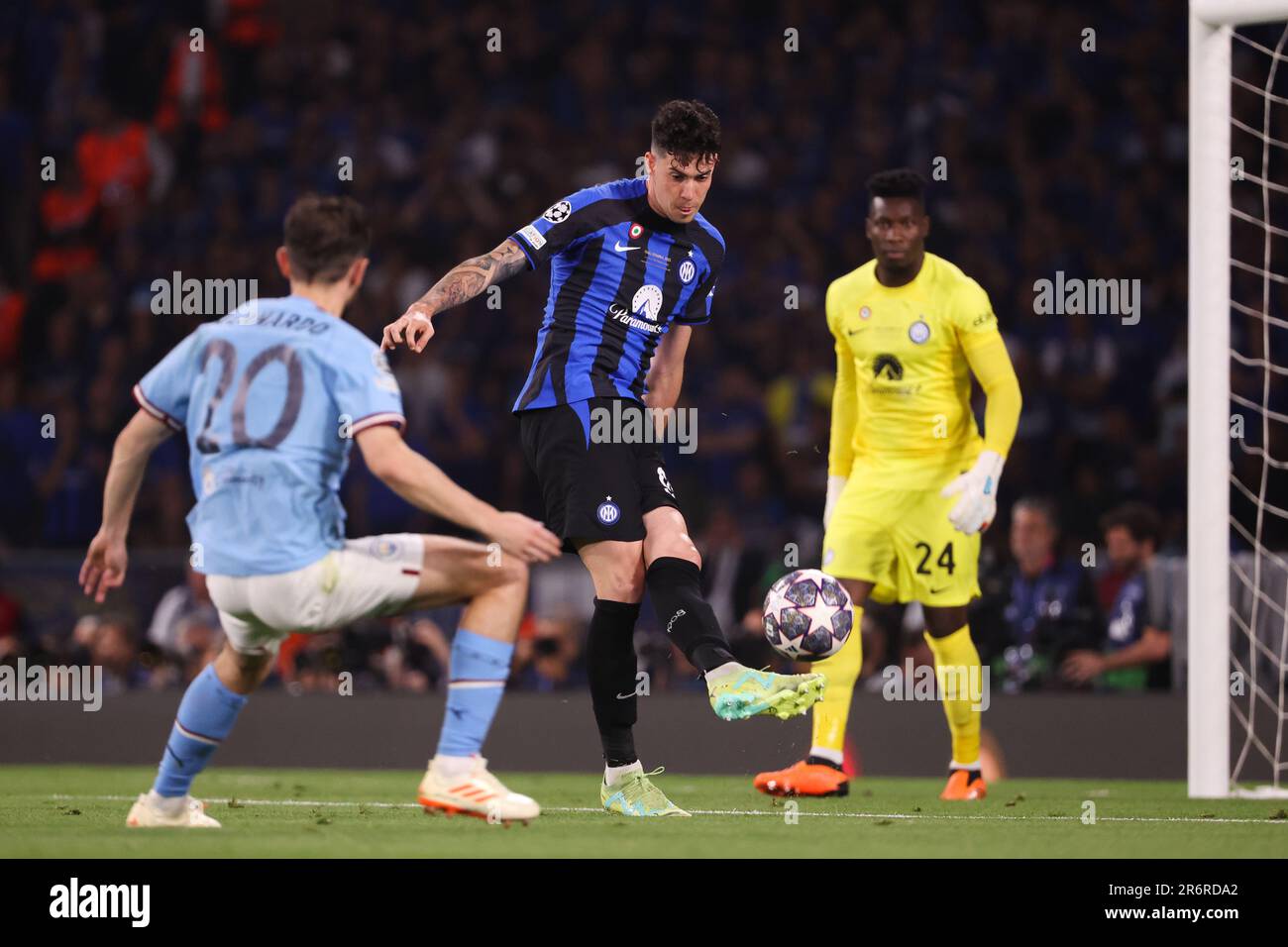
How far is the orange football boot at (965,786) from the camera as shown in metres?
7.29

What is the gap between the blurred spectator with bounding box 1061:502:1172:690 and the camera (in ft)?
30.7

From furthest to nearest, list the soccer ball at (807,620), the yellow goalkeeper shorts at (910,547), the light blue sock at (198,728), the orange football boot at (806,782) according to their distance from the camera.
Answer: the yellow goalkeeper shorts at (910,547), the orange football boot at (806,782), the soccer ball at (807,620), the light blue sock at (198,728)

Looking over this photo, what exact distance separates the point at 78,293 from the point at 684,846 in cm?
956

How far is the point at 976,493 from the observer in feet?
22.7

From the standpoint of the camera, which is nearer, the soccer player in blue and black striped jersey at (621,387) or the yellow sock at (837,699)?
the soccer player in blue and black striped jersey at (621,387)

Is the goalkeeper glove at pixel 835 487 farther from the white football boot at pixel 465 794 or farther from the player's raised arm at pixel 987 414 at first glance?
the white football boot at pixel 465 794

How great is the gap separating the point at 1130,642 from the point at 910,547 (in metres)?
2.50

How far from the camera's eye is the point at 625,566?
5.93 meters

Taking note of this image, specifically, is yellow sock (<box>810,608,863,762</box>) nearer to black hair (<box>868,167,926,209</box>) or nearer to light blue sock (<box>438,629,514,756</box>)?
black hair (<box>868,167,926,209</box>)

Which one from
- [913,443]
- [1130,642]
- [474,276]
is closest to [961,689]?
[913,443]

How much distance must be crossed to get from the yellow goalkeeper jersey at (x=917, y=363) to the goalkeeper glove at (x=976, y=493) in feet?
1.21

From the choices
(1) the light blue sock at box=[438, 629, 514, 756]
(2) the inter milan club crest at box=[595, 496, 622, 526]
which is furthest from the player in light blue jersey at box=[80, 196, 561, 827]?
(2) the inter milan club crest at box=[595, 496, 622, 526]

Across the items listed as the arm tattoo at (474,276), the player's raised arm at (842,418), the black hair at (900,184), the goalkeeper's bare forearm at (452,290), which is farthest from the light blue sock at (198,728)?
the black hair at (900,184)

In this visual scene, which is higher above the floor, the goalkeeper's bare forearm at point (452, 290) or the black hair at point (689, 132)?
the black hair at point (689, 132)
